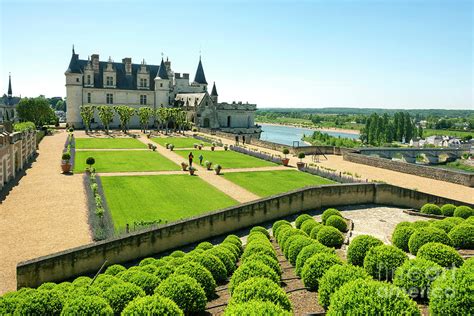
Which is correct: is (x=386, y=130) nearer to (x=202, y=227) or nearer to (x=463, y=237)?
(x=202, y=227)

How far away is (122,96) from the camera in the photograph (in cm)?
8469

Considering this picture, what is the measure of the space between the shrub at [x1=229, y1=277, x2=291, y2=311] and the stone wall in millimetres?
31643

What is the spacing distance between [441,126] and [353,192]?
587 feet

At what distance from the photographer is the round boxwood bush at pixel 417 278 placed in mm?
9539

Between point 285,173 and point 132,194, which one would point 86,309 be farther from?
point 285,173

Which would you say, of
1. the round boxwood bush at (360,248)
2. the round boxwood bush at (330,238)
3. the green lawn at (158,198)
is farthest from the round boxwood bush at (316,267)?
the green lawn at (158,198)

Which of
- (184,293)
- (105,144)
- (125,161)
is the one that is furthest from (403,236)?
(105,144)

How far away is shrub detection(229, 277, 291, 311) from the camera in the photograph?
847 centimetres

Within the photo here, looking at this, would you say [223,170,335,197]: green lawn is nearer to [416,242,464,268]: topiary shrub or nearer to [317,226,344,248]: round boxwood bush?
[317,226,344,248]: round boxwood bush

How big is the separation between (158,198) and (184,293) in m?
16.7

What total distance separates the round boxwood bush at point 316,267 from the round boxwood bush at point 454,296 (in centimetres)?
307

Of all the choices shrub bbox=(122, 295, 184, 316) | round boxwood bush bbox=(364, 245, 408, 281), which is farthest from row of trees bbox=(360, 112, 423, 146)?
shrub bbox=(122, 295, 184, 316)

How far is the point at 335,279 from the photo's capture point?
30.9ft

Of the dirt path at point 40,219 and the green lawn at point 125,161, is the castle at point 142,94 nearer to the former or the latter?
the green lawn at point 125,161
